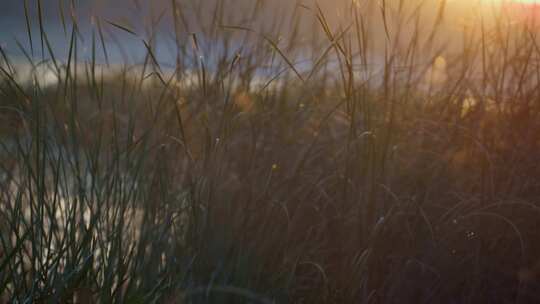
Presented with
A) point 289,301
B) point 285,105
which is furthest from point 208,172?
point 285,105

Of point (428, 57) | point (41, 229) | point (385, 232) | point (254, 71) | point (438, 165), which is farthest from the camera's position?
point (428, 57)

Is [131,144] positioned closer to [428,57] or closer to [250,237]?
[250,237]

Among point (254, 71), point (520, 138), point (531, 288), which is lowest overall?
point (531, 288)

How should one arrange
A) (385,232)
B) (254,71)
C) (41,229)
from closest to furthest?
1. (41,229)
2. (385,232)
3. (254,71)

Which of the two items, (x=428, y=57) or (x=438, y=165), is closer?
(x=438, y=165)

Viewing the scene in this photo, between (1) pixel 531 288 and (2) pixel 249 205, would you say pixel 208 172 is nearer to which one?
(2) pixel 249 205

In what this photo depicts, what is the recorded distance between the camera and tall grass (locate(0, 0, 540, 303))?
1788mm

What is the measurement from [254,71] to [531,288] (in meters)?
0.91

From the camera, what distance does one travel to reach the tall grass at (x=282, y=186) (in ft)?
5.87

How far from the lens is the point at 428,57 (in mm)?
2678

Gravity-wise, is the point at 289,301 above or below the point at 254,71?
below

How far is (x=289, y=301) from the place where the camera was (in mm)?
1880

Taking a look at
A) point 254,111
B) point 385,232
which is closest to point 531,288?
point 385,232

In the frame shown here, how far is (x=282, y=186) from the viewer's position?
2.04m
